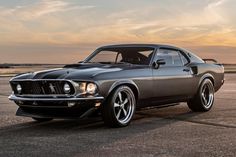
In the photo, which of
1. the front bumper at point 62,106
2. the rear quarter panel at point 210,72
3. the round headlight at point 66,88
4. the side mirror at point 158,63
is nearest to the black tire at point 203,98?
the rear quarter panel at point 210,72

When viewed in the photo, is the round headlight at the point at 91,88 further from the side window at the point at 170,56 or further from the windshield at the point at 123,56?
the side window at the point at 170,56

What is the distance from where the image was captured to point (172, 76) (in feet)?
31.7

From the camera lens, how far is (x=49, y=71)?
27.7 feet

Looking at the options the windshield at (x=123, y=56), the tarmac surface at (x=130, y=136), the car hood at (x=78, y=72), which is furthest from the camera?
the windshield at (x=123, y=56)

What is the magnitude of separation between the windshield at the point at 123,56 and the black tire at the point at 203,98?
166cm

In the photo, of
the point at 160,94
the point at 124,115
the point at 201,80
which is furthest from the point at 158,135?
the point at 201,80

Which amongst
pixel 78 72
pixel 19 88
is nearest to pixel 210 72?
pixel 78 72

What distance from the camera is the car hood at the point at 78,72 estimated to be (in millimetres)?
8039

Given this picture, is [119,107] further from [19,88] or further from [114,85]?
[19,88]

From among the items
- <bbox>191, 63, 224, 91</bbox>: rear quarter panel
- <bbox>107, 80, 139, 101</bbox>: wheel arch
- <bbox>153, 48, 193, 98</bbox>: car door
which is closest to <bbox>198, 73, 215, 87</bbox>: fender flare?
<bbox>191, 63, 224, 91</bbox>: rear quarter panel

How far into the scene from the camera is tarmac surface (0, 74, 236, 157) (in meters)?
6.27

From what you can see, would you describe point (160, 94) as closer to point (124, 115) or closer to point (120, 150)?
point (124, 115)

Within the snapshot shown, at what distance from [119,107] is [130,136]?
3.57 ft

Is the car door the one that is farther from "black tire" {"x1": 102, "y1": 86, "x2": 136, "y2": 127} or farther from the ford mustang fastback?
"black tire" {"x1": 102, "y1": 86, "x2": 136, "y2": 127}
